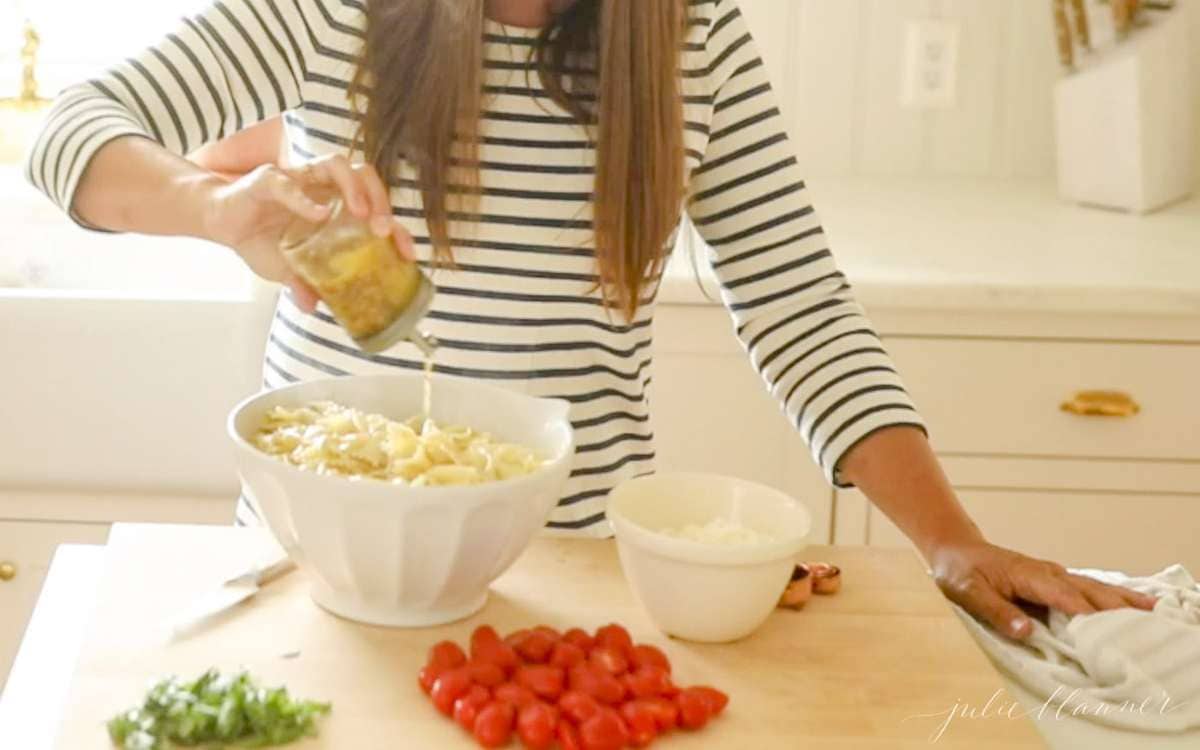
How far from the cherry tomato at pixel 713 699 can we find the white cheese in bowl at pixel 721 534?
109mm

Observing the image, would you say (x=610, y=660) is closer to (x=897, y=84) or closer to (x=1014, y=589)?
(x=1014, y=589)

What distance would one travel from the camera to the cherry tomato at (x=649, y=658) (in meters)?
0.89

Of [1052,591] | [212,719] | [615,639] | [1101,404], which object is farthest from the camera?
[1101,404]

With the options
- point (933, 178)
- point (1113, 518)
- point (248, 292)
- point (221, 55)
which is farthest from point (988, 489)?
point (221, 55)

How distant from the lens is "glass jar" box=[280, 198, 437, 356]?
899 millimetres

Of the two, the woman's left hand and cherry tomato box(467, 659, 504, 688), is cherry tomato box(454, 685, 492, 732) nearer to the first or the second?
cherry tomato box(467, 659, 504, 688)

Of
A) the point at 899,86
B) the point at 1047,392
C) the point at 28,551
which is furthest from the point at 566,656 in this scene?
the point at 899,86

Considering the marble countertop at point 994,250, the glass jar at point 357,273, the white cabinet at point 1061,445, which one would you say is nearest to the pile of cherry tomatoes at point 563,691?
the glass jar at point 357,273

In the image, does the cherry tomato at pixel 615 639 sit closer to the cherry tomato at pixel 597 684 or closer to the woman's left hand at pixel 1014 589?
the cherry tomato at pixel 597 684

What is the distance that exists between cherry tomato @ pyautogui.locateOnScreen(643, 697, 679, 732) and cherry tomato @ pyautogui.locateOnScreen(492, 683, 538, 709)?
0.06m

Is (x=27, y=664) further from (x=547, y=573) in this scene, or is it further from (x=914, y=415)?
(x=914, y=415)

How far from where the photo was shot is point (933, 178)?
2.41 m

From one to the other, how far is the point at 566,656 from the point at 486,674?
5 cm

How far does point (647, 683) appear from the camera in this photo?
861 mm
